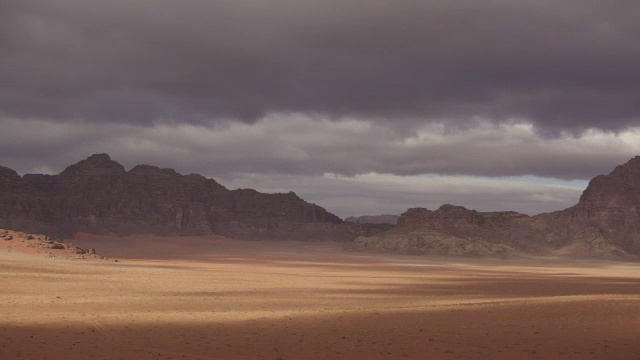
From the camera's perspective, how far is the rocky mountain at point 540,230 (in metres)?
128

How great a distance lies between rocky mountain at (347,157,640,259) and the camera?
12794cm

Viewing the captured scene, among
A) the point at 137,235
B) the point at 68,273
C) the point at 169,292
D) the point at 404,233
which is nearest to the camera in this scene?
the point at 169,292

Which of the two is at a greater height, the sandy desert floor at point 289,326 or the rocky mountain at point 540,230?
the rocky mountain at point 540,230

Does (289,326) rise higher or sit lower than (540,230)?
lower

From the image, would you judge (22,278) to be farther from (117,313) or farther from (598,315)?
(598,315)

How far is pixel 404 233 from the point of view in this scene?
146250 mm

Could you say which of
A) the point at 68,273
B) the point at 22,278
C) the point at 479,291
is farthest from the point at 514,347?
the point at 68,273

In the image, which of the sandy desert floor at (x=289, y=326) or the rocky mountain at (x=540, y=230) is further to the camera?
the rocky mountain at (x=540, y=230)

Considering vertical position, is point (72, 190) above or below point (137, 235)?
above

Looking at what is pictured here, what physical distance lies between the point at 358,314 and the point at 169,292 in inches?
537

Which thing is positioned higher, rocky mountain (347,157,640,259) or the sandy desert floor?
rocky mountain (347,157,640,259)

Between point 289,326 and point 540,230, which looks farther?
point 540,230

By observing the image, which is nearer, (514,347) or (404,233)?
(514,347)

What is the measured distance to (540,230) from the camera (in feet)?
479
